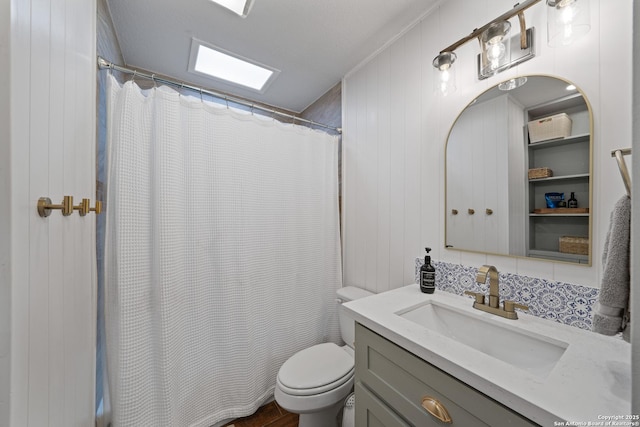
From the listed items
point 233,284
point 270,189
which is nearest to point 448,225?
point 270,189

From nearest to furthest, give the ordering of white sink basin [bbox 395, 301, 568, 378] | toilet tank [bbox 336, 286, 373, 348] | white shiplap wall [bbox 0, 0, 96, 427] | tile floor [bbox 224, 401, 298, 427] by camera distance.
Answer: white shiplap wall [bbox 0, 0, 96, 427], white sink basin [bbox 395, 301, 568, 378], tile floor [bbox 224, 401, 298, 427], toilet tank [bbox 336, 286, 373, 348]

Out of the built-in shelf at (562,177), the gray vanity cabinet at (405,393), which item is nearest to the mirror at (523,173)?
the built-in shelf at (562,177)

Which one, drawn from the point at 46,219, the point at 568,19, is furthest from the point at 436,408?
the point at 568,19

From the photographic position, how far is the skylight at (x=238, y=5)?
123 cm

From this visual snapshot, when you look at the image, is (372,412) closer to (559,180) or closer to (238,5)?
(559,180)

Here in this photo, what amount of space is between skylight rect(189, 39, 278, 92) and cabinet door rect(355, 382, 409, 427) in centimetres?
209

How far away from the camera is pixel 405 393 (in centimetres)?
77

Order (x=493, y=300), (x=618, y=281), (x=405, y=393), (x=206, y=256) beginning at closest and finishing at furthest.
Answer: (x=618, y=281)
(x=405, y=393)
(x=493, y=300)
(x=206, y=256)

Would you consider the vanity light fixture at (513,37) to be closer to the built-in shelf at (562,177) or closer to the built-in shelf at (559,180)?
the built-in shelf at (559,180)

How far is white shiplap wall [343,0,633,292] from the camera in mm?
803

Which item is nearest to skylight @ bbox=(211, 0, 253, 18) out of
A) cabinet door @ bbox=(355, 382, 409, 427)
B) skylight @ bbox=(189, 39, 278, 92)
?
skylight @ bbox=(189, 39, 278, 92)

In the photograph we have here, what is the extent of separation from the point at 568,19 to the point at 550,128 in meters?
0.36

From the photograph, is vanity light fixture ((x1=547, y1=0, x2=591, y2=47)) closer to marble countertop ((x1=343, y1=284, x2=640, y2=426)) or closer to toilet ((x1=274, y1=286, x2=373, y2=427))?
marble countertop ((x1=343, y1=284, x2=640, y2=426))

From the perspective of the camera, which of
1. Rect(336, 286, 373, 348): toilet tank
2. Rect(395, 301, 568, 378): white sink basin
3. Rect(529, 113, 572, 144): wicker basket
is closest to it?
Rect(395, 301, 568, 378): white sink basin
